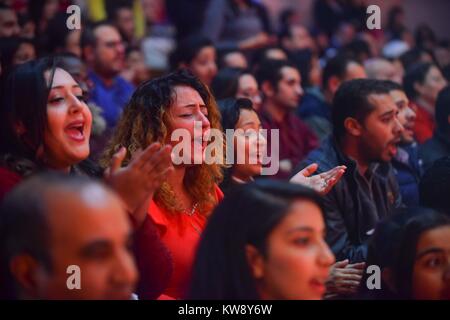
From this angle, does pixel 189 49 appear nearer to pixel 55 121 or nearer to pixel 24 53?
pixel 24 53

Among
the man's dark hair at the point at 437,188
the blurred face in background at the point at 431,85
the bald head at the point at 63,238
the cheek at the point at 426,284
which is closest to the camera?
the bald head at the point at 63,238

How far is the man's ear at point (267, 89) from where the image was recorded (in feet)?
19.0

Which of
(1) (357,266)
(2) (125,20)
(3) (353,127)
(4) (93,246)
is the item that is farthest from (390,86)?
(2) (125,20)

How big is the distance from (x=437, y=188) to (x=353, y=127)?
748mm

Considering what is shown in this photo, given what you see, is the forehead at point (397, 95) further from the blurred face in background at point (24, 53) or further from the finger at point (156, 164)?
the finger at point (156, 164)

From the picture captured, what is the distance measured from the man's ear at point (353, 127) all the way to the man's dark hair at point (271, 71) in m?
1.68

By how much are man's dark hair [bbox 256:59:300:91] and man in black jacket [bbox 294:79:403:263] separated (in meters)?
1.55

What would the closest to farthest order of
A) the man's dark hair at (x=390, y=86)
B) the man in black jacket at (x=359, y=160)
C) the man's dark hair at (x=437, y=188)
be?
1. the man's dark hair at (x=437, y=188)
2. the man in black jacket at (x=359, y=160)
3. the man's dark hair at (x=390, y=86)

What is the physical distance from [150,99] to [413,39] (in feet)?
24.8

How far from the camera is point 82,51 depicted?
19.5ft

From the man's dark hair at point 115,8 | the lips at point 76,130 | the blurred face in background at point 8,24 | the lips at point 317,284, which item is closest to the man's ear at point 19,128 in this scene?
the lips at point 76,130

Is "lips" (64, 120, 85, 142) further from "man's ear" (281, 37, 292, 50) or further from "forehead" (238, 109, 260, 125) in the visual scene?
"man's ear" (281, 37, 292, 50)
